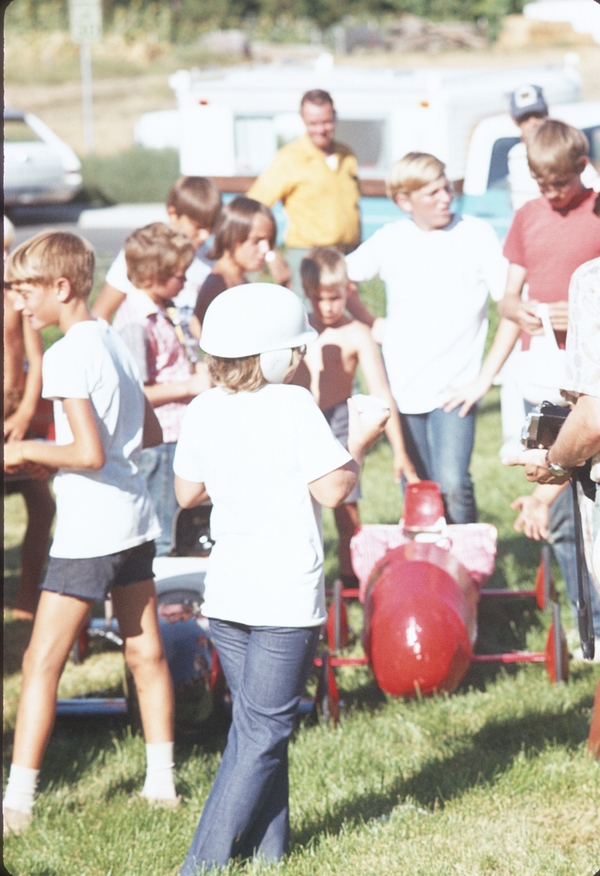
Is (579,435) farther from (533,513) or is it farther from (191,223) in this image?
(191,223)

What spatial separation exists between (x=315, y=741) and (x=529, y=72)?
1015cm

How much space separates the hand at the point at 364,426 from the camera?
2889 mm

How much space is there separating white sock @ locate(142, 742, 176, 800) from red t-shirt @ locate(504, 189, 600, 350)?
203 centimetres

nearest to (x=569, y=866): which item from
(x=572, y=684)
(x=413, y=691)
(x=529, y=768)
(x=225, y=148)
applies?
(x=529, y=768)

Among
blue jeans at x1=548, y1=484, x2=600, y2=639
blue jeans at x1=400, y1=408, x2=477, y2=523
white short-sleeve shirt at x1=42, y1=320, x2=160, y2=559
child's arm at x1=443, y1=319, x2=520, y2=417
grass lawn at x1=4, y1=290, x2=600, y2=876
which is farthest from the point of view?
blue jeans at x1=400, y1=408, x2=477, y2=523

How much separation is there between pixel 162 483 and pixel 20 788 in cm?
159

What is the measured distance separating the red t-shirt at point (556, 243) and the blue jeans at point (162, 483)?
1627 mm

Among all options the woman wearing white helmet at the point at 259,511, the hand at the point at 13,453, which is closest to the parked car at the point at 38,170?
the hand at the point at 13,453

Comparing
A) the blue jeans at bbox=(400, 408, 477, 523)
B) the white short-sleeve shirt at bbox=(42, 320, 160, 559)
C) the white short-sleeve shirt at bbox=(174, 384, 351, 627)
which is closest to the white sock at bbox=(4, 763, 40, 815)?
the white short-sleeve shirt at bbox=(42, 320, 160, 559)

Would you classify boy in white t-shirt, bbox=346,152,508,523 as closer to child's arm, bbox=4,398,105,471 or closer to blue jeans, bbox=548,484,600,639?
blue jeans, bbox=548,484,600,639

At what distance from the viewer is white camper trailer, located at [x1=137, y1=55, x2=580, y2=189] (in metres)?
10.8

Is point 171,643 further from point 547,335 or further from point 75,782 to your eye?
point 547,335

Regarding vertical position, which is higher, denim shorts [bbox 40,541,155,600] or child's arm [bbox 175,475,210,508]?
child's arm [bbox 175,475,210,508]

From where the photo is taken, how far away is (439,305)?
464cm
